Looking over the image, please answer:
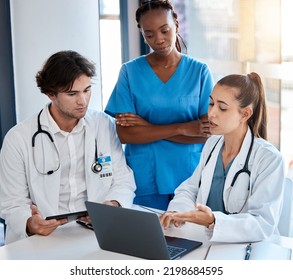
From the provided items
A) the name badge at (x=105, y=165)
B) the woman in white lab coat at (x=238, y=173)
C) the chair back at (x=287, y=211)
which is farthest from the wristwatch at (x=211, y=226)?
the name badge at (x=105, y=165)

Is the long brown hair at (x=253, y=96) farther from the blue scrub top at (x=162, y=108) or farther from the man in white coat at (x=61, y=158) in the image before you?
the man in white coat at (x=61, y=158)

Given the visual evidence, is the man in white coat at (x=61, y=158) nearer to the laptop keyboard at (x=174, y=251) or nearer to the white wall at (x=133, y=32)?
the laptop keyboard at (x=174, y=251)

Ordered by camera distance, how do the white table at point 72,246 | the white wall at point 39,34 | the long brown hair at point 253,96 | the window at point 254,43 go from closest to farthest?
the white table at point 72,246 < the long brown hair at point 253,96 < the window at point 254,43 < the white wall at point 39,34

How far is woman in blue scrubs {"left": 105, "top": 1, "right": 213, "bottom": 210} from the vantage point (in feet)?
6.92

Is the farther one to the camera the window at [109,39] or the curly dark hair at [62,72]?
the window at [109,39]

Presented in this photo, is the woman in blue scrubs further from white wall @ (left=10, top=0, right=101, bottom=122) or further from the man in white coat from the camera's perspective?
white wall @ (left=10, top=0, right=101, bottom=122)

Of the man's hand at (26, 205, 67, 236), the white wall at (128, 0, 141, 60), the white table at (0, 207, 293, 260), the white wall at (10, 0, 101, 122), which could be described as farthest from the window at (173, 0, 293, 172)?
the man's hand at (26, 205, 67, 236)

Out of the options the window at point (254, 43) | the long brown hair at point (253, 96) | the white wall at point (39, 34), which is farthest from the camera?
the white wall at point (39, 34)

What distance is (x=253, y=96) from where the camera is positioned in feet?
5.93

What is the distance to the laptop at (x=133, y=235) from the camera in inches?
54.1

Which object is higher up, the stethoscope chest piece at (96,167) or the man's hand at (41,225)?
the stethoscope chest piece at (96,167)

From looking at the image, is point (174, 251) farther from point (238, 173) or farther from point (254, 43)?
point (254, 43)

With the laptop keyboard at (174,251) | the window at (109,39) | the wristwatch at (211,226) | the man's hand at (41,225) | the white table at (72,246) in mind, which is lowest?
the white table at (72,246)
